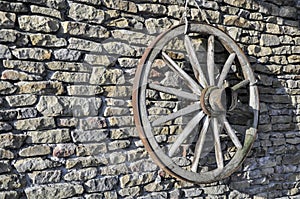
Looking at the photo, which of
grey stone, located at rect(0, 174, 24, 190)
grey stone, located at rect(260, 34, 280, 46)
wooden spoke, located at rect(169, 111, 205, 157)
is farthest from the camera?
grey stone, located at rect(260, 34, 280, 46)

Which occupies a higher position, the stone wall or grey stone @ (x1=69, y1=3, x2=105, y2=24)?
grey stone @ (x1=69, y1=3, x2=105, y2=24)

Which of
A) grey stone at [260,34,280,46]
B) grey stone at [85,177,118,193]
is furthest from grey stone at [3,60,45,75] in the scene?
grey stone at [260,34,280,46]

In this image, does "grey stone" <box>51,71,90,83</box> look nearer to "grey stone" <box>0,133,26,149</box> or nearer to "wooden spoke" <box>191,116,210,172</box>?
"grey stone" <box>0,133,26,149</box>

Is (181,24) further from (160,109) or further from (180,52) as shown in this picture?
(160,109)

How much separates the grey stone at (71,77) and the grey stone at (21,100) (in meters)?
0.18

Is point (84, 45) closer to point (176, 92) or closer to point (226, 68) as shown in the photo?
point (176, 92)

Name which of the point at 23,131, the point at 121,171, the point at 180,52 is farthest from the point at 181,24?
the point at 23,131

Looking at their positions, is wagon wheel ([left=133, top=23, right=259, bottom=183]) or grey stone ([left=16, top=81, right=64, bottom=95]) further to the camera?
wagon wheel ([left=133, top=23, right=259, bottom=183])

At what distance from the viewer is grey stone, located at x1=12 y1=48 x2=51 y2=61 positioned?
2278 mm

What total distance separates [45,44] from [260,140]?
71.6 inches

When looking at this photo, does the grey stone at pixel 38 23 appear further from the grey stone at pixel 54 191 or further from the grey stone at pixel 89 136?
the grey stone at pixel 54 191

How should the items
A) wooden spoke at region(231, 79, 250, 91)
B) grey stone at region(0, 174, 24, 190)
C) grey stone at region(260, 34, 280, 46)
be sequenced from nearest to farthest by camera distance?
grey stone at region(0, 174, 24, 190) < wooden spoke at region(231, 79, 250, 91) < grey stone at region(260, 34, 280, 46)

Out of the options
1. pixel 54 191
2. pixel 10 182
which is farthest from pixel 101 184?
pixel 10 182

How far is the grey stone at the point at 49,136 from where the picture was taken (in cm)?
231
